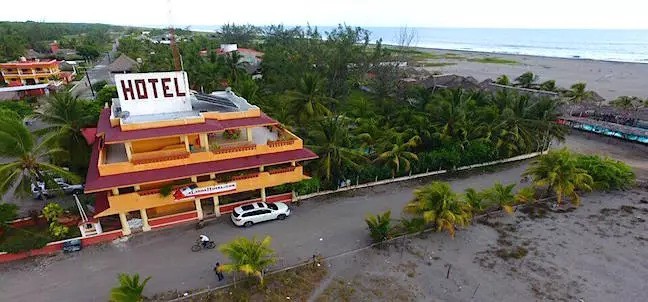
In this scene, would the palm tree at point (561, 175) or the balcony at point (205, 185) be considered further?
the palm tree at point (561, 175)

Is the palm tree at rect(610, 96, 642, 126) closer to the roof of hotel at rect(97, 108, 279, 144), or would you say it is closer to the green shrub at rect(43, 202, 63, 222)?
the roof of hotel at rect(97, 108, 279, 144)

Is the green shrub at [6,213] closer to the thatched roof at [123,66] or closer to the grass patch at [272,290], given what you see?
the grass patch at [272,290]

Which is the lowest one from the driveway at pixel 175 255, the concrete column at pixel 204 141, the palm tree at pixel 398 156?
the driveway at pixel 175 255

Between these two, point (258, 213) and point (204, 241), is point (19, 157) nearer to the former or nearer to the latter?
point (204, 241)

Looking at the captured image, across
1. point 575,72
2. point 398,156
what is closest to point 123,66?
point 398,156

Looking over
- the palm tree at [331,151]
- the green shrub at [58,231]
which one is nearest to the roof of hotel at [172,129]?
the palm tree at [331,151]

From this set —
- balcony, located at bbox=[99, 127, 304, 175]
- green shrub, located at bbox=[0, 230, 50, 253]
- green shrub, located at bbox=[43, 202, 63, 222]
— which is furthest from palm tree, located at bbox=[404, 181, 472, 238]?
green shrub, located at bbox=[43, 202, 63, 222]
